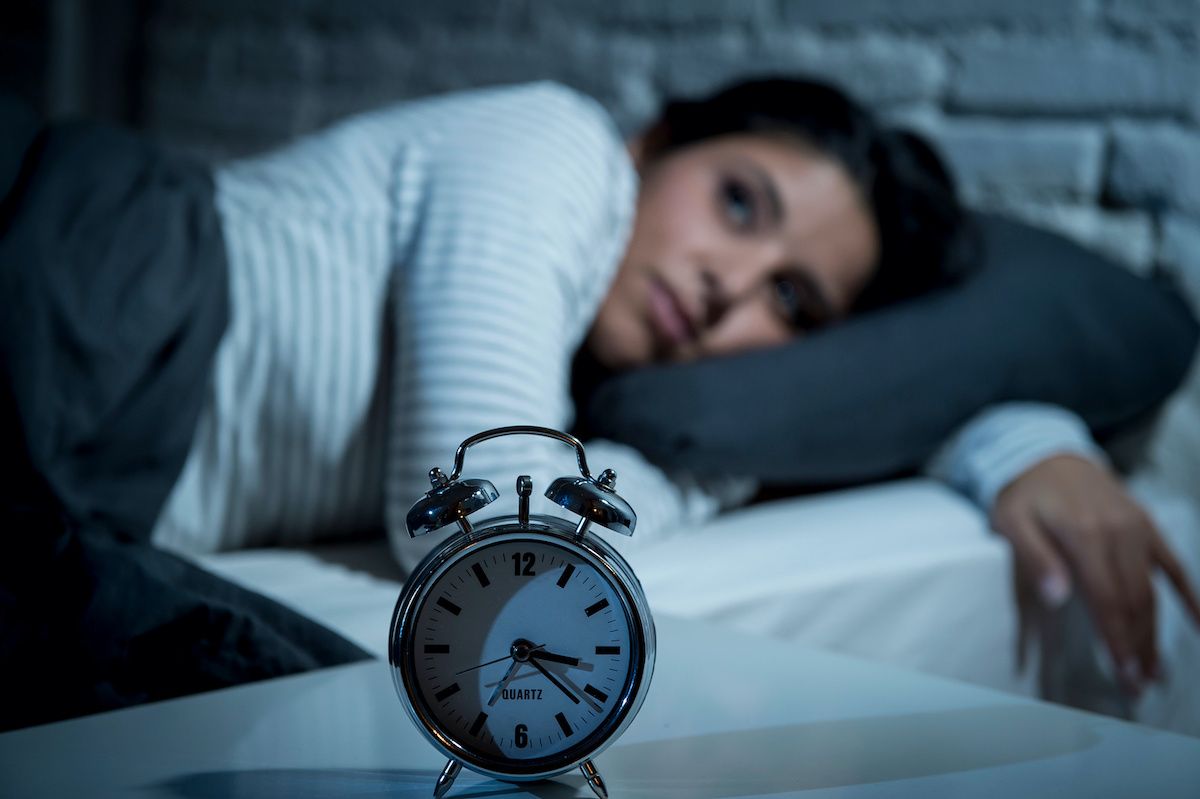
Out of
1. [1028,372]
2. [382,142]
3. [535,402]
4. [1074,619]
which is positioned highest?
[382,142]

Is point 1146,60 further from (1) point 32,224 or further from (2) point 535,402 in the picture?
(1) point 32,224

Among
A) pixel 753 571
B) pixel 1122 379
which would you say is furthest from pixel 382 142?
pixel 1122 379

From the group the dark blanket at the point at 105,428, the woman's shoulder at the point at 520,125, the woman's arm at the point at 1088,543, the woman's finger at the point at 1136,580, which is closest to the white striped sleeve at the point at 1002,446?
the woman's arm at the point at 1088,543

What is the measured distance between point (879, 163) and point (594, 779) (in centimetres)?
114

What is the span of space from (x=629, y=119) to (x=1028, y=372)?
0.94 meters

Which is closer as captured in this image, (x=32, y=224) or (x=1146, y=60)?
(x=32, y=224)

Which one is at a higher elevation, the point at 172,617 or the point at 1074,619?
the point at 172,617

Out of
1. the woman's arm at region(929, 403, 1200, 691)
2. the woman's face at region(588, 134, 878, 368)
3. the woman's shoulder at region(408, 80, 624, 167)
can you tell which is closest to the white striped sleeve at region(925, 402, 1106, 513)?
the woman's arm at region(929, 403, 1200, 691)

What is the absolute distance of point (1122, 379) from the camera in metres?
1.35

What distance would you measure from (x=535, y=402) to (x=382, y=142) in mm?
438

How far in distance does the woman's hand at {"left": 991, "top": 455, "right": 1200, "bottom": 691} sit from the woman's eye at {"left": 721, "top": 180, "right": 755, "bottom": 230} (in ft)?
1.47

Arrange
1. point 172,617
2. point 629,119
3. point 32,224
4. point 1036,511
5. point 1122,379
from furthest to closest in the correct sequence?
point 629,119, point 1122,379, point 1036,511, point 32,224, point 172,617

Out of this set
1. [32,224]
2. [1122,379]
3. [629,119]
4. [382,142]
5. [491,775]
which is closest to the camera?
[491,775]

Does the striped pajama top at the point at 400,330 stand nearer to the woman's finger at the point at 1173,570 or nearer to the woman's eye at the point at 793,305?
the woman's finger at the point at 1173,570
